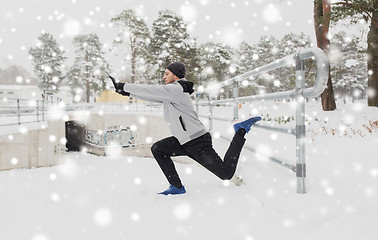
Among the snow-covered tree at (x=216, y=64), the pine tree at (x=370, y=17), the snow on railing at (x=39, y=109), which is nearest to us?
the pine tree at (x=370, y=17)

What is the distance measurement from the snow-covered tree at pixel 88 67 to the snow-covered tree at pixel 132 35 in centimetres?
825

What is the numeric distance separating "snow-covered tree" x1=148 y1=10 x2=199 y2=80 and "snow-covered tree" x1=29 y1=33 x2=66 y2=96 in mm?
17784

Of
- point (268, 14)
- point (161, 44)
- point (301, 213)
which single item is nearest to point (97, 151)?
point (161, 44)

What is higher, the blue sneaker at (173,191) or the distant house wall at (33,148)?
the blue sneaker at (173,191)

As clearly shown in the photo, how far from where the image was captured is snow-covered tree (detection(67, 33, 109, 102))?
3612 centimetres

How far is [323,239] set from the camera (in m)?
1.64

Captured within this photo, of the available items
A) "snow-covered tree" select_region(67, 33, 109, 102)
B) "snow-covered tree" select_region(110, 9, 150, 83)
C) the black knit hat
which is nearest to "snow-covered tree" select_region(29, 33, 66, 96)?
"snow-covered tree" select_region(67, 33, 109, 102)

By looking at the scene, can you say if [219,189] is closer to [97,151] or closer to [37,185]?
[37,185]

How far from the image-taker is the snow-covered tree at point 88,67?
36125 millimetres

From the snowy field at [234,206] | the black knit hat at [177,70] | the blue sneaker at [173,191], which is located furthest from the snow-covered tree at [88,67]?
the blue sneaker at [173,191]

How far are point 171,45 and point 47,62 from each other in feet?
68.8

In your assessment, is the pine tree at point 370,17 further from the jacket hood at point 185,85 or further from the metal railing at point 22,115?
the metal railing at point 22,115

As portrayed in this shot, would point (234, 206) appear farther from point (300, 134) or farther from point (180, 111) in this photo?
point (180, 111)

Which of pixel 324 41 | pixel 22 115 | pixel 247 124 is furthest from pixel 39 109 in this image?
pixel 324 41
